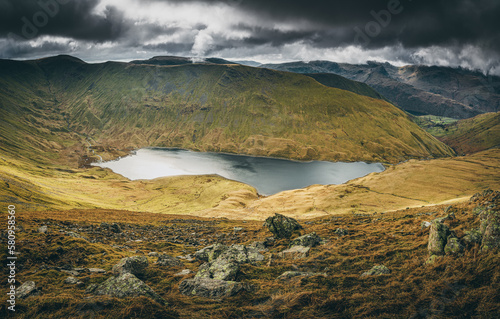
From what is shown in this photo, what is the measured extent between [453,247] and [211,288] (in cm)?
1492

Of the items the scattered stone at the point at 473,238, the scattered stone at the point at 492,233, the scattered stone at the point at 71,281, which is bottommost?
the scattered stone at the point at 71,281

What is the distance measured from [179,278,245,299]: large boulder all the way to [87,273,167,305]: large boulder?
1.79m

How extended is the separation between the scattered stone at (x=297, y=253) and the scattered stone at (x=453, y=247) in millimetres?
9671

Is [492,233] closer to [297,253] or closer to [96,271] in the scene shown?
[297,253]

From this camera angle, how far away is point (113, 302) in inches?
474

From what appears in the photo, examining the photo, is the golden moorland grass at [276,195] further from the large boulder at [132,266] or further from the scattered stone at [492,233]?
the scattered stone at [492,233]

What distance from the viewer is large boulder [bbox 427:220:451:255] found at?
1617cm

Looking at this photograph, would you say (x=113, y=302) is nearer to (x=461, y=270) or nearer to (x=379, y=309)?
(x=379, y=309)

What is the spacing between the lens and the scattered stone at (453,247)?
49.0 ft

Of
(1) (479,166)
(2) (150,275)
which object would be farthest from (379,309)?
(1) (479,166)

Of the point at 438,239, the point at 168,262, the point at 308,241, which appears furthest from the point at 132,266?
the point at 438,239

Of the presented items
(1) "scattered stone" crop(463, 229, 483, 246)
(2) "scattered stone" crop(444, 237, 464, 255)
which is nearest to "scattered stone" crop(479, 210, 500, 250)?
(1) "scattered stone" crop(463, 229, 483, 246)

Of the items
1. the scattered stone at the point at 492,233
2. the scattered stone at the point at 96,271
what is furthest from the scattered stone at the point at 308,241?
the scattered stone at the point at 96,271

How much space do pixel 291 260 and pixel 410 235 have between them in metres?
Answer: 10.8
